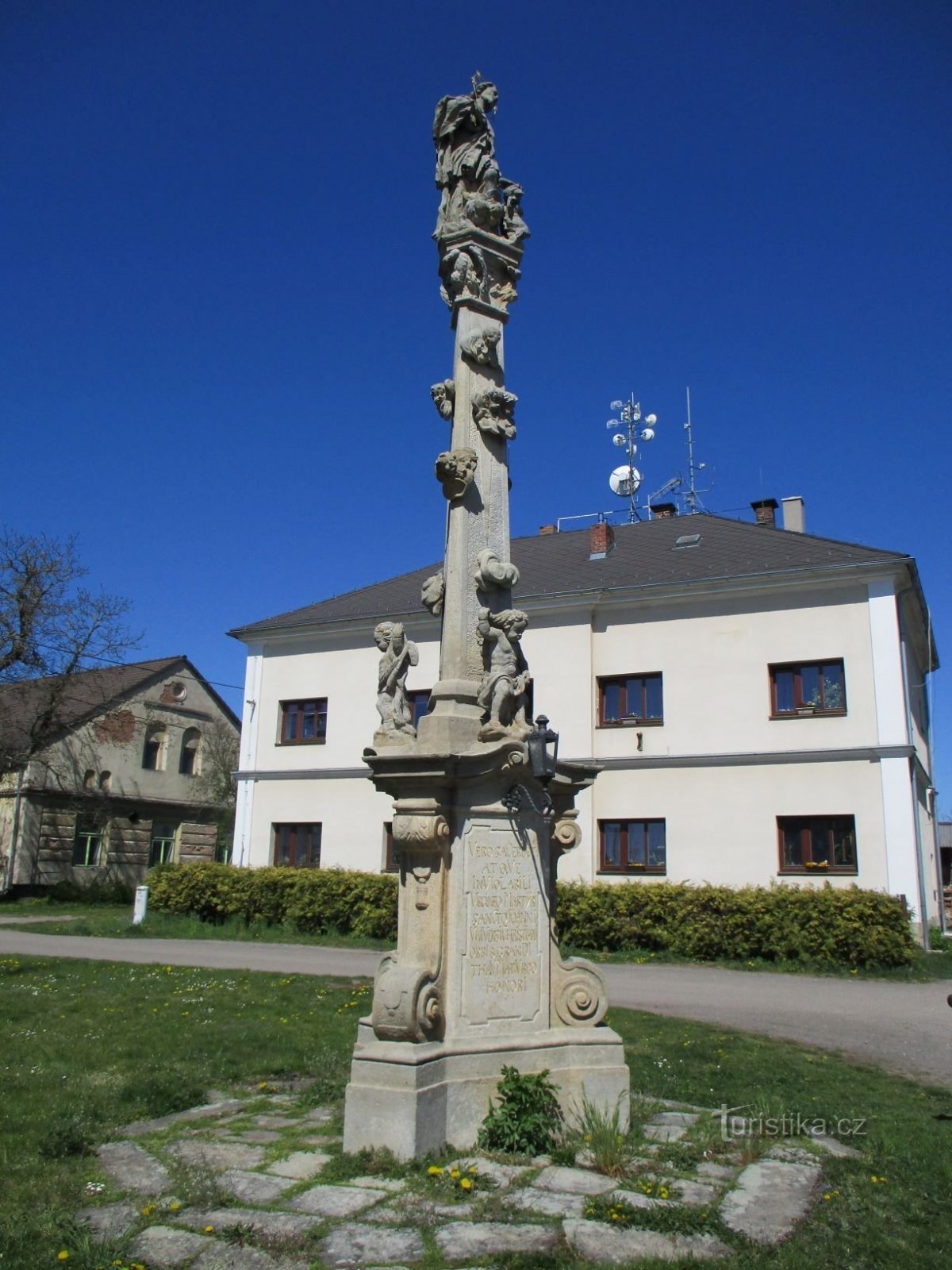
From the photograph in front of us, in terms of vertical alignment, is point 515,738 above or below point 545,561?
below

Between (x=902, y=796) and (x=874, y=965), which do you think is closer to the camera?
(x=874, y=965)

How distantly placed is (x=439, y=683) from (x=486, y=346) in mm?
2638

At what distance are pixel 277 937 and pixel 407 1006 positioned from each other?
671 inches

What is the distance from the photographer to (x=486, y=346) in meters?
7.49

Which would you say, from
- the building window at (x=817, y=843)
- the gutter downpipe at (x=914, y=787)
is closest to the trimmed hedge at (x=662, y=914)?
the building window at (x=817, y=843)

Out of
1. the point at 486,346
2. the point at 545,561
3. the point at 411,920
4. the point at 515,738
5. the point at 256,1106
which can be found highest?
the point at 545,561

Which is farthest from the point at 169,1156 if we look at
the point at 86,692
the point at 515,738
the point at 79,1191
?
the point at 86,692

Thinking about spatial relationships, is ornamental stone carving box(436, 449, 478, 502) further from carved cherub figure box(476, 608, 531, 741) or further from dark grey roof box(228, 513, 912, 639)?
dark grey roof box(228, 513, 912, 639)

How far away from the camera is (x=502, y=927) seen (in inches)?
250

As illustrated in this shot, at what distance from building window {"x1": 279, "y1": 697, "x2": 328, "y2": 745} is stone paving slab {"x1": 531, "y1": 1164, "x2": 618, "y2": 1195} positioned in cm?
2159

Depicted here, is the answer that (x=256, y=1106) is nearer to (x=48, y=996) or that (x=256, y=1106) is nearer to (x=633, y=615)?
(x=48, y=996)

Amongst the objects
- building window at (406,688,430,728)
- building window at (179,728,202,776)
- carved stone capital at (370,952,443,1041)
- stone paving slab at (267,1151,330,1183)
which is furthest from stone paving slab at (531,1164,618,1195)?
building window at (179,728,202,776)

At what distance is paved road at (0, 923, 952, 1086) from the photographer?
34.7 feet

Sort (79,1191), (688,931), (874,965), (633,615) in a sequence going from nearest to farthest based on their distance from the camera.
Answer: (79,1191) < (874,965) < (688,931) < (633,615)
